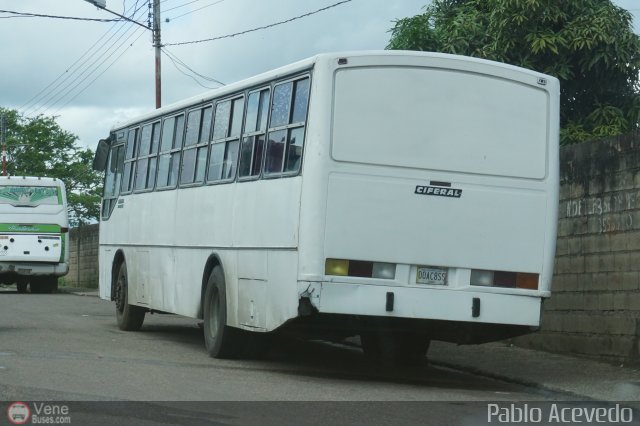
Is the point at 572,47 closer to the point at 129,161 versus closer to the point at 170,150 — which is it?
the point at 129,161

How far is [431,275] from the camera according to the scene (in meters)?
11.5

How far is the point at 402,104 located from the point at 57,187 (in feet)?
74.3

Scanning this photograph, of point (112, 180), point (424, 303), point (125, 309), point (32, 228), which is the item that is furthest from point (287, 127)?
point (32, 228)

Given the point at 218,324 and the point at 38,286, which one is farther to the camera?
the point at 38,286

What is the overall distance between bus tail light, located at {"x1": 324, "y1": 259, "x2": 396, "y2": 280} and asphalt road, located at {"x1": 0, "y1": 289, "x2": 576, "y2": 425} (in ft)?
3.39

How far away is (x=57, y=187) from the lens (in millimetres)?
32750

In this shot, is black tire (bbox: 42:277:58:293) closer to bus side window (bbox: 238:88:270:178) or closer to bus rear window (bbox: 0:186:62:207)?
bus rear window (bbox: 0:186:62:207)

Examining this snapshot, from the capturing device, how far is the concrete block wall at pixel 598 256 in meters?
13.1

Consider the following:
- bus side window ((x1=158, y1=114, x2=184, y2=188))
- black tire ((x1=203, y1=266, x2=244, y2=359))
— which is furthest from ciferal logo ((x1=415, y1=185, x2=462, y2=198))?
bus side window ((x1=158, y1=114, x2=184, y2=188))

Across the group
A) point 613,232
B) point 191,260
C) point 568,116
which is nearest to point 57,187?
point 568,116

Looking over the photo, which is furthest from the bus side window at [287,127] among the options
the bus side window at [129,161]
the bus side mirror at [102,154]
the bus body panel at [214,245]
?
the bus side mirror at [102,154]

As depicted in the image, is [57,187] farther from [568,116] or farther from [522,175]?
[522,175]

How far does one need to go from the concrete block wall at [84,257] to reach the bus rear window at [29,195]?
4.10 metres

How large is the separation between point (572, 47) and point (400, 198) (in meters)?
14.3
